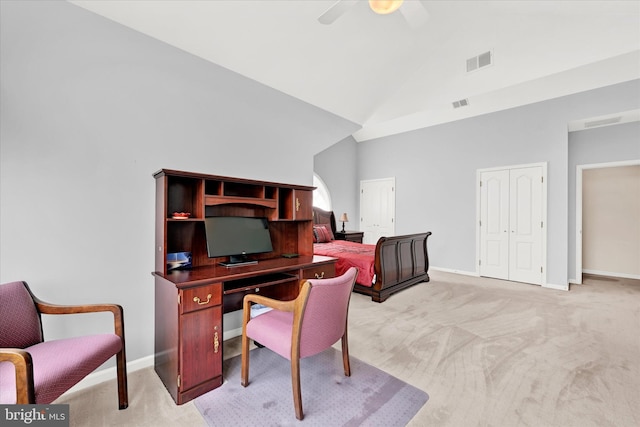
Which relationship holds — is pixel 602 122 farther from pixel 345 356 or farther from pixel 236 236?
pixel 236 236

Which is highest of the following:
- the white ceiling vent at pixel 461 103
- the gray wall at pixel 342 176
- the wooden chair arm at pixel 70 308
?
the white ceiling vent at pixel 461 103

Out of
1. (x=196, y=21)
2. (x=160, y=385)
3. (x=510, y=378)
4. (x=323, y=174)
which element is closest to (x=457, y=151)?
(x=323, y=174)

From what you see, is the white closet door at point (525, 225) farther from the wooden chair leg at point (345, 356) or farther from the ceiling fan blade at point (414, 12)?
the wooden chair leg at point (345, 356)

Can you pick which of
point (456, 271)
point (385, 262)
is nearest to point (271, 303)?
point (385, 262)

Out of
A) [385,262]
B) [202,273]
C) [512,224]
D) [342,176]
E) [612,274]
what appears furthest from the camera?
[342,176]

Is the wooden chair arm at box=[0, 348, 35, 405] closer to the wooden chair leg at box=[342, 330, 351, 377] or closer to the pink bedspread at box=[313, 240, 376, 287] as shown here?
the wooden chair leg at box=[342, 330, 351, 377]

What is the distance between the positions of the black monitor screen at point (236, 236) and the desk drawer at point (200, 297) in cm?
40

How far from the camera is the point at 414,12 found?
2229mm

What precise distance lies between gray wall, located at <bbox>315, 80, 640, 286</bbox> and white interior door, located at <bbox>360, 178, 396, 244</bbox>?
18cm

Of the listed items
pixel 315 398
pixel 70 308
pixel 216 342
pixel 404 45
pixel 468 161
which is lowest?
pixel 315 398

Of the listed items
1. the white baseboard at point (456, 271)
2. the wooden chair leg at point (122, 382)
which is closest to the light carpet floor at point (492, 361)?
the wooden chair leg at point (122, 382)

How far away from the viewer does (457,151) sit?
5926mm
